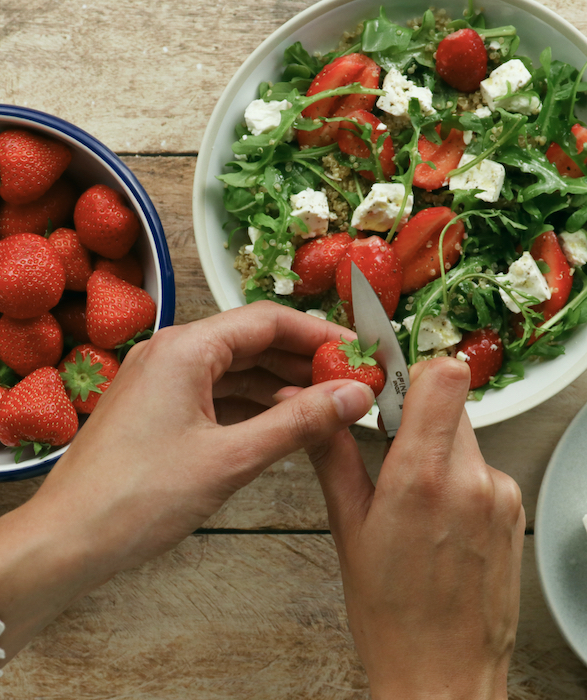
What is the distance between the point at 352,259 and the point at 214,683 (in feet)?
2.89

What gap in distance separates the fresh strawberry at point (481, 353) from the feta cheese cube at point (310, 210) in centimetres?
32

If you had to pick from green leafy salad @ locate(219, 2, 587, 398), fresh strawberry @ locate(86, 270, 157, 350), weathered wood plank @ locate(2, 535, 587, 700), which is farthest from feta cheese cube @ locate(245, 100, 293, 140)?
weathered wood plank @ locate(2, 535, 587, 700)

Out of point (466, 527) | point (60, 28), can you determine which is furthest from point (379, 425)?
point (60, 28)

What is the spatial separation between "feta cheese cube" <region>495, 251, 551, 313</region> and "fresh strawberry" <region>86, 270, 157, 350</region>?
589 millimetres

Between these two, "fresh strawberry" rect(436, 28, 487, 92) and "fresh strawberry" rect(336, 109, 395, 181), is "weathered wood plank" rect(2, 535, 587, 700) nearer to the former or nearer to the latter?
"fresh strawberry" rect(336, 109, 395, 181)

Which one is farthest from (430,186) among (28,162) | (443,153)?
(28,162)

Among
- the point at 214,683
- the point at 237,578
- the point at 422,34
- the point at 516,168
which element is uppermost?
the point at 422,34

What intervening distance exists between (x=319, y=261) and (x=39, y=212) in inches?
19.2

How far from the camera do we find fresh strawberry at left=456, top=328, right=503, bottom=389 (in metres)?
1.05

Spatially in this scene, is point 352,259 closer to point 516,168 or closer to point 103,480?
point 516,168

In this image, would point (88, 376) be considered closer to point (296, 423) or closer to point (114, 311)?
point (114, 311)

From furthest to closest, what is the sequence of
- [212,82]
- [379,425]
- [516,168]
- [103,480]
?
[212,82]
[516,168]
[379,425]
[103,480]

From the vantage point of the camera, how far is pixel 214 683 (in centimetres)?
122

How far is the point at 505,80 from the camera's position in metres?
1.01
